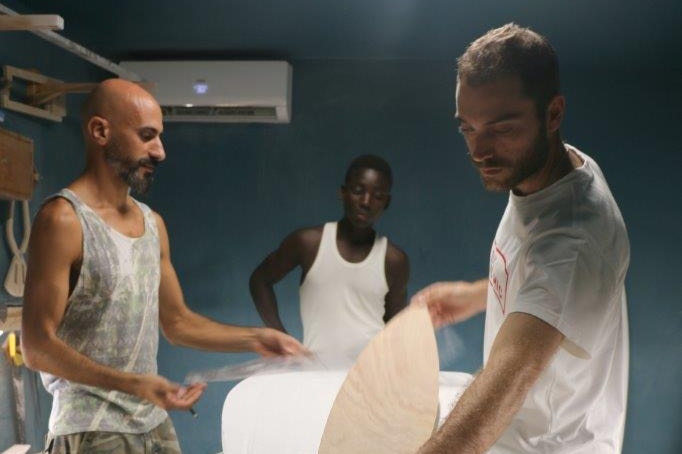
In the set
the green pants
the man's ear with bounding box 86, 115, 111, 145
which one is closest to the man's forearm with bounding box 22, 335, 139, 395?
the green pants

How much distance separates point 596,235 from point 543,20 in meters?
2.59

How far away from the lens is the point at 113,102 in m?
2.02

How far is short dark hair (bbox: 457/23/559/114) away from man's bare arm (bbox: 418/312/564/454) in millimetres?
337

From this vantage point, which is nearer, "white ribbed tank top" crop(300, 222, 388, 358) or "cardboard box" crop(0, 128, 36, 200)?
"cardboard box" crop(0, 128, 36, 200)

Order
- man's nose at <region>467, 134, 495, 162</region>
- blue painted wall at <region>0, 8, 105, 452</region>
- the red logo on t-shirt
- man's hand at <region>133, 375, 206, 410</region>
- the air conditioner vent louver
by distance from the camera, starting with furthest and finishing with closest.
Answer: the air conditioner vent louver, blue painted wall at <region>0, 8, 105, 452</region>, man's hand at <region>133, 375, 206, 410</region>, the red logo on t-shirt, man's nose at <region>467, 134, 495, 162</region>

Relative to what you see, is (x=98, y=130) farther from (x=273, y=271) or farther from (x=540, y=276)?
(x=273, y=271)

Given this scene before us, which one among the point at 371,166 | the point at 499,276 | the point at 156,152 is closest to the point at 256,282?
the point at 371,166

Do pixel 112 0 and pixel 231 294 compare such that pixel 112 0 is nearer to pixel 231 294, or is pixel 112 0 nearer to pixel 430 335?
pixel 231 294

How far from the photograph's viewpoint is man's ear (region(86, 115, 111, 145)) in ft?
6.47

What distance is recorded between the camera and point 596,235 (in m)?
1.21

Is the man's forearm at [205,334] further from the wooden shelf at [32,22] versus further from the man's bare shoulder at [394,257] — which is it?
the man's bare shoulder at [394,257]

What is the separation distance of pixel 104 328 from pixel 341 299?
1.68m

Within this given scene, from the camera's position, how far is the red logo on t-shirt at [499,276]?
1.43 metres

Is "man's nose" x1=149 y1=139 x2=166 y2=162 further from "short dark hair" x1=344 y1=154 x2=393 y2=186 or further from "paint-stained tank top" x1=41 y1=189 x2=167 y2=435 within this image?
"short dark hair" x1=344 y1=154 x2=393 y2=186
